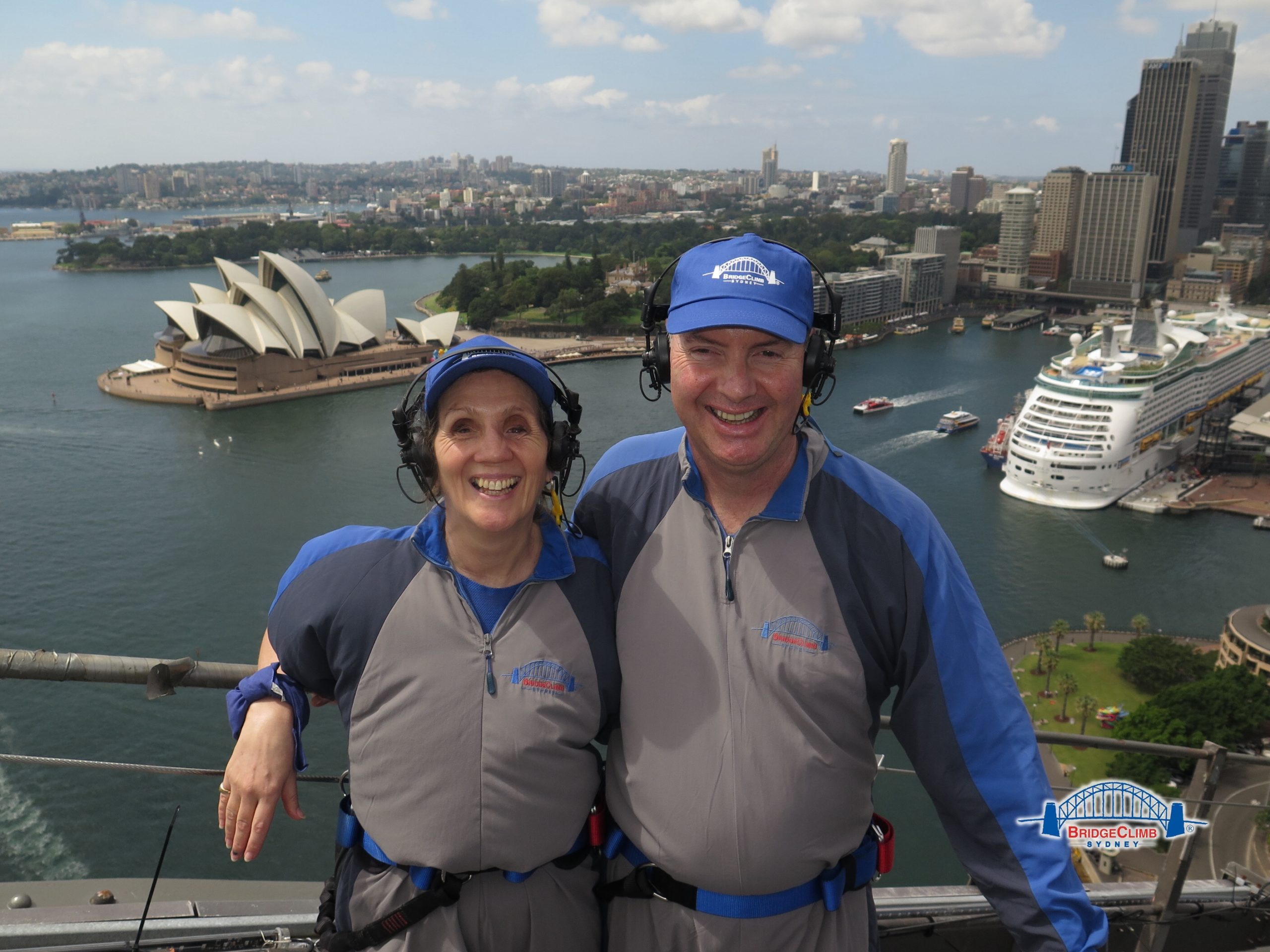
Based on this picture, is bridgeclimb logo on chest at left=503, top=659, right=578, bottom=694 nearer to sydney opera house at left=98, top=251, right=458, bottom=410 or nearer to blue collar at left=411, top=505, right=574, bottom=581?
blue collar at left=411, top=505, right=574, bottom=581

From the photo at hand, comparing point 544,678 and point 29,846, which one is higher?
point 544,678

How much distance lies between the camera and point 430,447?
0.74 m

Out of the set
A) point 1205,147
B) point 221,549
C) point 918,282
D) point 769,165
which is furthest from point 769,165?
point 221,549

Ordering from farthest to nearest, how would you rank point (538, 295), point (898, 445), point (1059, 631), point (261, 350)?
point (538, 295)
point (261, 350)
point (898, 445)
point (1059, 631)

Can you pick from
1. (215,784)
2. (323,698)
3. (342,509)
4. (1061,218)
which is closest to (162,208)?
(1061,218)

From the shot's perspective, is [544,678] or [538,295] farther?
[538,295]

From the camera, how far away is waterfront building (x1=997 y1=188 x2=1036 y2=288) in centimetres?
2825

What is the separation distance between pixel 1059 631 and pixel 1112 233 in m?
26.7

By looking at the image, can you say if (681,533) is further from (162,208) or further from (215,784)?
(162,208)

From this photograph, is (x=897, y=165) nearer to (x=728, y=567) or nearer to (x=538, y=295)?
(x=538, y=295)

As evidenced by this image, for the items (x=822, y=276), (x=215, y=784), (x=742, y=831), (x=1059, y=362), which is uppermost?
(x=822, y=276)

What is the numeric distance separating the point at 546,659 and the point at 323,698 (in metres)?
0.20

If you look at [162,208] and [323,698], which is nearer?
[323,698]

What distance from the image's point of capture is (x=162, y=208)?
208ft
